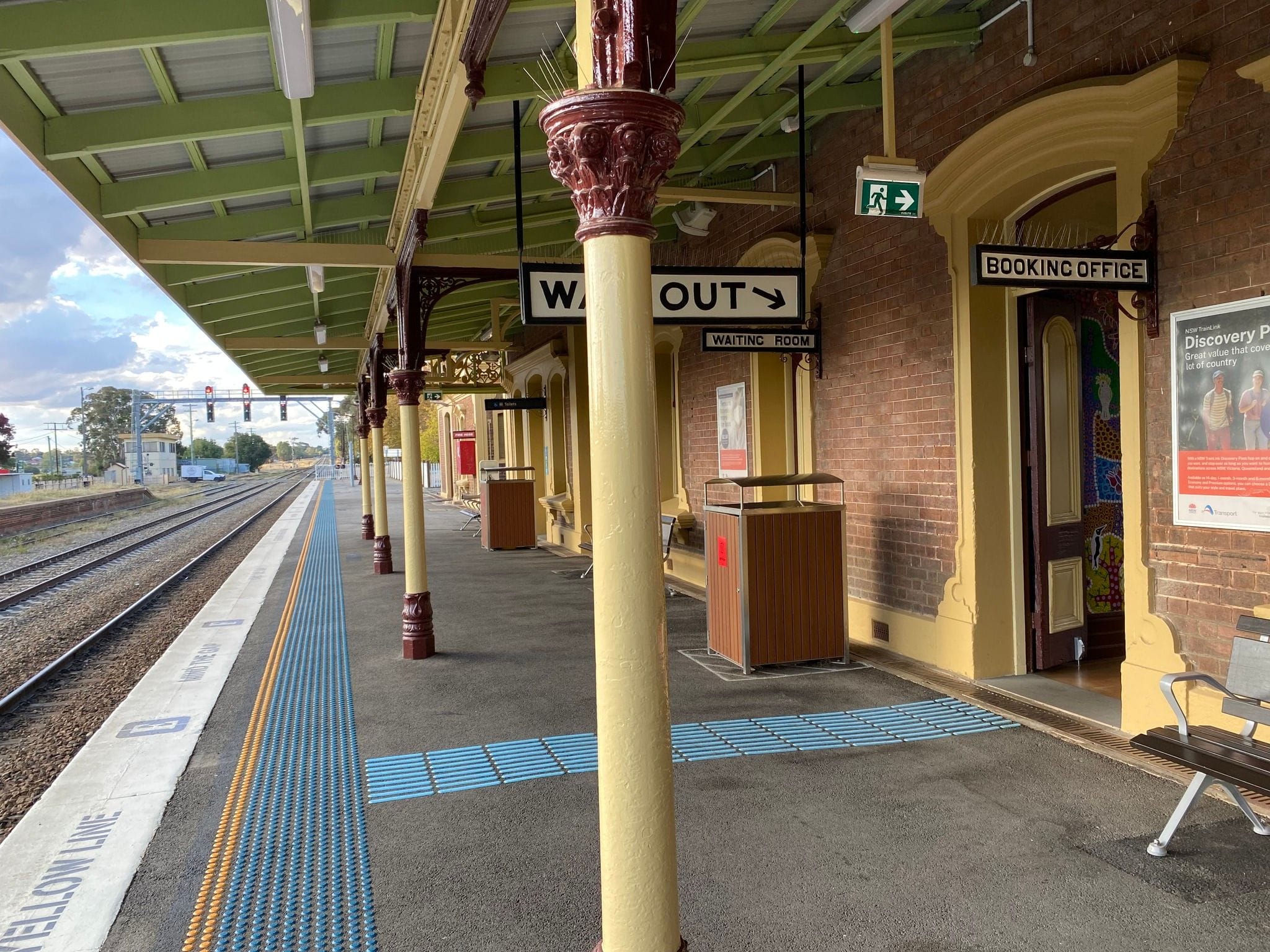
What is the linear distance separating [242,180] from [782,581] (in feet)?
15.8

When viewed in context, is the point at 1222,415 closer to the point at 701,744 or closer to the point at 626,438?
the point at 701,744

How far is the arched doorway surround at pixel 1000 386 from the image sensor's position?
15.9ft

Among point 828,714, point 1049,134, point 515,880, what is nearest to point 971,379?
point 1049,134

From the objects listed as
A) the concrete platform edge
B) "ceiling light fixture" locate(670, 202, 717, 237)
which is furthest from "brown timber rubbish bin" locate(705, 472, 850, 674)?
the concrete platform edge

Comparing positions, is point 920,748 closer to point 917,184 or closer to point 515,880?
point 515,880

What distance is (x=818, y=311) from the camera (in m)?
7.90

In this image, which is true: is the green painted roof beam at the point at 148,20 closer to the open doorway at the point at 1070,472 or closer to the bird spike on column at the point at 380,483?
the open doorway at the point at 1070,472

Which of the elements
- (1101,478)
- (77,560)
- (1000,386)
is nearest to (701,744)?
(1000,386)

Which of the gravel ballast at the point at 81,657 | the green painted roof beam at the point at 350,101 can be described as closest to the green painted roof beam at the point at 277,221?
the green painted roof beam at the point at 350,101

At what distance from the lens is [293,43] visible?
11.8ft

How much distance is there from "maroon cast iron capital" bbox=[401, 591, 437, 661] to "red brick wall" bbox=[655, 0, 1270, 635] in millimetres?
3658

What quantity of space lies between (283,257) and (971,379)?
17.4 ft

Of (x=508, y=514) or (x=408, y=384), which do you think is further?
(x=508, y=514)

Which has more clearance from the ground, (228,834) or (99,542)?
(228,834)
